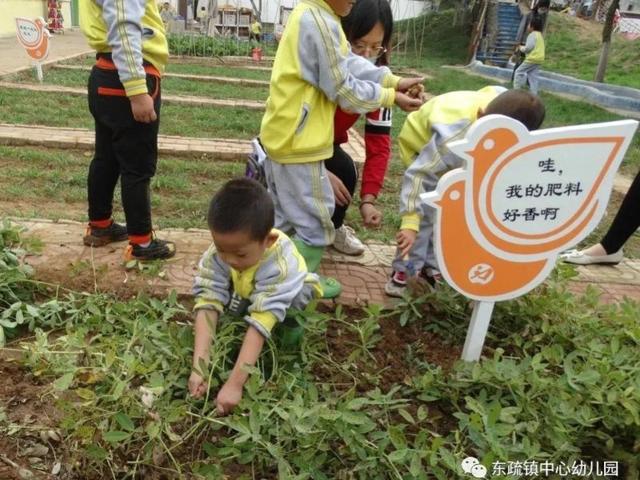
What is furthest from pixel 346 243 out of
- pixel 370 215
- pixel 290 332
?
pixel 290 332

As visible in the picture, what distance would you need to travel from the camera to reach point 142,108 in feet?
7.85

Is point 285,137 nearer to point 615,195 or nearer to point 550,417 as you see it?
point 550,417

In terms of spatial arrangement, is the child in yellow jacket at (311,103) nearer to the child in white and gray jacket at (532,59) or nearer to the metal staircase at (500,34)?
the child in white and gray jacket at (532,59)

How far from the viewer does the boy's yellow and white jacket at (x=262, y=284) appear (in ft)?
5.94

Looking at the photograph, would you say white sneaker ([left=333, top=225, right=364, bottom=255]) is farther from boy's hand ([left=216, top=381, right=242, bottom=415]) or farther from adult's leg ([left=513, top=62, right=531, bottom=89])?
adult's leg ([left=513, top=62, right=531, bottom=89])

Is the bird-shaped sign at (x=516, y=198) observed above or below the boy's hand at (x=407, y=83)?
below

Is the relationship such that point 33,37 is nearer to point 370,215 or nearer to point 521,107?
point 370,215

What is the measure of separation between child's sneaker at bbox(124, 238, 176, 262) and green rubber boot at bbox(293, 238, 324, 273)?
2.48 feet

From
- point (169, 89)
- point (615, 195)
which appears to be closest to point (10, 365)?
point (615, 195)

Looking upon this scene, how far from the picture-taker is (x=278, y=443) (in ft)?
5.09

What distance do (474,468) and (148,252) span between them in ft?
5.83

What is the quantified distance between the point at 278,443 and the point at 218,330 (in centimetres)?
50

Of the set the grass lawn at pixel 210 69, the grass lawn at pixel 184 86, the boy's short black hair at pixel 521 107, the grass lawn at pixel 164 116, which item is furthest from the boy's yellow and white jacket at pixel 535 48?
the boy's short black hair at pixel 521 107

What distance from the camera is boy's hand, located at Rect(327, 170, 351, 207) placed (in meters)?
2.72
